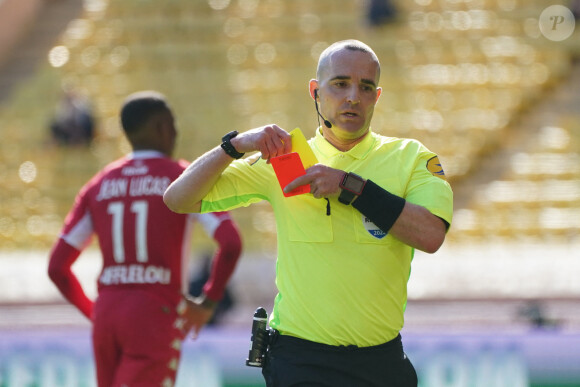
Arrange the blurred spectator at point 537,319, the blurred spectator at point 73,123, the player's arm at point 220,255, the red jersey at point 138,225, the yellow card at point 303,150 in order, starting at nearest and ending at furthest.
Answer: the yellow card at point 303,150 → the red jersey at point 138,225 → the player's arm at point 220,255 → the blurred spectator at point 537,319 → the blurred spectator at point 73,123

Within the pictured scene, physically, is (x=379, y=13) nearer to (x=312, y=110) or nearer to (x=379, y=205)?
(x=312, y=110)

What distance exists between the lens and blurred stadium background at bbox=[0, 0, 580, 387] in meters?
11.4

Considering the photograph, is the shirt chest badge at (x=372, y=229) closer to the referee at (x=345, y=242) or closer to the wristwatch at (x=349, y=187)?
the referee at (x=345, y=242)

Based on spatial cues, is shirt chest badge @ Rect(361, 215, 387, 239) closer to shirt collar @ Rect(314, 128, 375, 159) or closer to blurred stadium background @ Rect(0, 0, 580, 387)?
shirt collar @ Rect(314, 128, 375, 159)

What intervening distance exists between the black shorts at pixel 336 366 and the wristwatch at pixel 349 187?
19.8 inches

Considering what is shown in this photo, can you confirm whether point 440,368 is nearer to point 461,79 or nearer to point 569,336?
point 569,336

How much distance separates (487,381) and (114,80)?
9865 mm

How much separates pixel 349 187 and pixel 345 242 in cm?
24

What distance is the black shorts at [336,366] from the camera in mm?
3371

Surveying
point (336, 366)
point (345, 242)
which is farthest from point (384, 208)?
point (336, 366)

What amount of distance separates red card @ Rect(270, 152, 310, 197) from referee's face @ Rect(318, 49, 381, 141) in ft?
0.78

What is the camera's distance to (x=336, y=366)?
3367 mm

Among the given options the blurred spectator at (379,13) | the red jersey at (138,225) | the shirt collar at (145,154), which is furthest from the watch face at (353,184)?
the blurred spectator at (379,13)

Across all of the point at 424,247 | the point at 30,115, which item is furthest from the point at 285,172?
the point at 30,115
